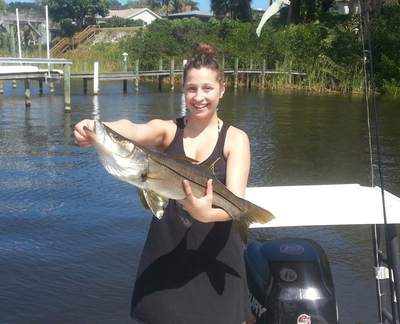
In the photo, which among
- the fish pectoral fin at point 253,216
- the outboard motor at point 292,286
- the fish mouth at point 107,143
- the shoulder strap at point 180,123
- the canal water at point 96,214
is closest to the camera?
the fish mouth at point 107,143

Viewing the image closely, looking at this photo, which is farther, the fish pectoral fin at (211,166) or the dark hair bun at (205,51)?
the dark hair bun at (205,51)

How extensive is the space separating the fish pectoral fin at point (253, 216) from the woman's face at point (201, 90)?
0.54m

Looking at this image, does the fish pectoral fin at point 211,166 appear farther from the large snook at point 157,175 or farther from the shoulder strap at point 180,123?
the shoulder strap at point 180,123

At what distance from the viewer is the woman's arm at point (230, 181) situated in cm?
279

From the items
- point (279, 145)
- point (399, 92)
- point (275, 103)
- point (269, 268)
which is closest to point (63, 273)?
point (269, 268)

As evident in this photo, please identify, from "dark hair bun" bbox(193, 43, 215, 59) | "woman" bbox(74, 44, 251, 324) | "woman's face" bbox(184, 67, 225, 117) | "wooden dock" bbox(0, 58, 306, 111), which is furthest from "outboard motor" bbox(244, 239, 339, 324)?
"wooden dock" bbox(0, 58, 306, 111)

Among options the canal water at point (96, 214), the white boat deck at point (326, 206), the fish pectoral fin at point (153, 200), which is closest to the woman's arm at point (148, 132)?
the fish pectoral fin at point (153, 200)

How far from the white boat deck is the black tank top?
444mm

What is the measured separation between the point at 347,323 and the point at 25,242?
13.9ft

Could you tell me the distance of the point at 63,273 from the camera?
720cm

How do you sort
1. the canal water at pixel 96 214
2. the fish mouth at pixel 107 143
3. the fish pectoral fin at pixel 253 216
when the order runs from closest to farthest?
1. the fish mouth at pixel 107 143
2. the fish pectoral fin at pixel 253 216
3. the canal water at pixel 96 214

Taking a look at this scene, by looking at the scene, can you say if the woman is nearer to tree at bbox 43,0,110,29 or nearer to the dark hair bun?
the dark hair bun

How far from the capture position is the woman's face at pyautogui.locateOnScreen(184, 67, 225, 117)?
3105 mm

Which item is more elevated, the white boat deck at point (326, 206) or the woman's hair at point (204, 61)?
the woman's hair at point (204, 61)
